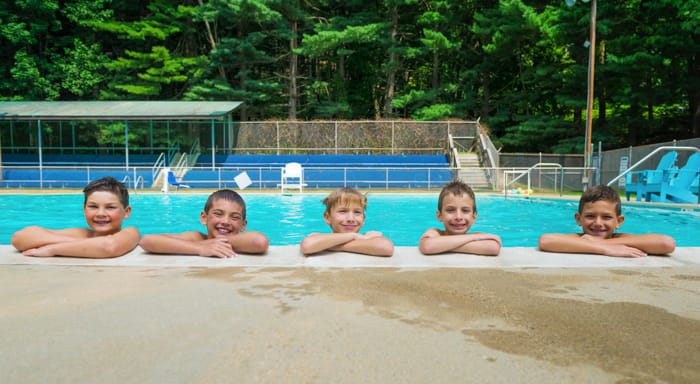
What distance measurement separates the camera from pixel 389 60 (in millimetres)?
33969

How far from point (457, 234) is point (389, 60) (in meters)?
31.3

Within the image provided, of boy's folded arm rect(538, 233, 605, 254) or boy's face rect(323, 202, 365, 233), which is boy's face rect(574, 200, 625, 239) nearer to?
boy's folded arm rect(538, 233, 605, 254)

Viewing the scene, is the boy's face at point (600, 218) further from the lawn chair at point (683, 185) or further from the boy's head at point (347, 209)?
the lawn chair at point (683, 185)

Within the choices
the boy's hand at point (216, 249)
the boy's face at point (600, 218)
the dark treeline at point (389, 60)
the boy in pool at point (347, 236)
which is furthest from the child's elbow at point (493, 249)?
the dark treeline at point (389, 60)

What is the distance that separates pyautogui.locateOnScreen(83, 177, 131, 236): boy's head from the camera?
3959mm

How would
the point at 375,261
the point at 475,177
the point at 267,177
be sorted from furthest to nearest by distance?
the point at 475,177, the point at 267,177, the point at 375,261

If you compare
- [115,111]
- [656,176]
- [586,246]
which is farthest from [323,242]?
[115,111]

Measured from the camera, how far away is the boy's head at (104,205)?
13.0 ft

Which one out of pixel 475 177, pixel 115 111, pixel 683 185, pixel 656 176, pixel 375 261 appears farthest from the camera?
pixel 115 111

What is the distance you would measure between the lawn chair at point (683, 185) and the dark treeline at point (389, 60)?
12631mm

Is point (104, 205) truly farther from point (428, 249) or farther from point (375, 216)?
point (375, 216)

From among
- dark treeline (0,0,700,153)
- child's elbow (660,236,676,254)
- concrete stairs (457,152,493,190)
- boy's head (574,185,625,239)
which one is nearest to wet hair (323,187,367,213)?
boy's head (574,185,625,239)

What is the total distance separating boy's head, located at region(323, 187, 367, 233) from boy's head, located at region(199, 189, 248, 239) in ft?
2.61

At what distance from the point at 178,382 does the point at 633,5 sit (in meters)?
31.1
